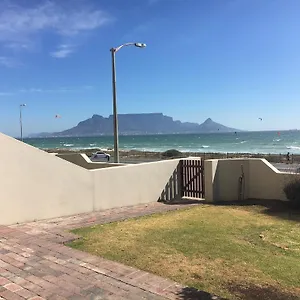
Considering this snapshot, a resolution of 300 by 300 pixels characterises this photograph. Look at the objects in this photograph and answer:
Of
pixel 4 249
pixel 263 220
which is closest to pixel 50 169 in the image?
pixel 4 249

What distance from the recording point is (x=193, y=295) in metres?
4.02

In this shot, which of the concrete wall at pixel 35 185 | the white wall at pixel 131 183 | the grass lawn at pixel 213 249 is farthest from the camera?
the white wall at pixel 131 183

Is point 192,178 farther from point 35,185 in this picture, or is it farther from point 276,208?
point 35,185

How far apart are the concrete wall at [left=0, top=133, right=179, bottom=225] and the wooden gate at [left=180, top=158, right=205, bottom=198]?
189cm

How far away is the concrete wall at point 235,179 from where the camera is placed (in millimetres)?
11289

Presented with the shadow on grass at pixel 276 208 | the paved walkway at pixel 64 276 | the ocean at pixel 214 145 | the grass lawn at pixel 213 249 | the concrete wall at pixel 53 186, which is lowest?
the ocean at pixel 214 145

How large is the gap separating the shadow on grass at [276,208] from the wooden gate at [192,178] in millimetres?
1111

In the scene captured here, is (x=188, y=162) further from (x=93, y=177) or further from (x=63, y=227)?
(x=63, y=227)

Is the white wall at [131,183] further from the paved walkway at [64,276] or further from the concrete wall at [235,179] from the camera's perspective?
the paved walkway at [64,276]

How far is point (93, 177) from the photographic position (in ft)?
31.3

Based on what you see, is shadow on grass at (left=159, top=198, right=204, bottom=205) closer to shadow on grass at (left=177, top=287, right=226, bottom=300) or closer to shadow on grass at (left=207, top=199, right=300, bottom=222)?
shadow on grass at (left=207, top=199, right=300, bottom=222)

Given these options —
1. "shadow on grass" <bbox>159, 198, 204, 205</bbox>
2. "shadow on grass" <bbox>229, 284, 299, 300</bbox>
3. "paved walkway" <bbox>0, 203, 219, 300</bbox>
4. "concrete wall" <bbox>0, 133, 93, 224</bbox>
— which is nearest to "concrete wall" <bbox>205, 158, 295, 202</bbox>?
"shadow on grass" <bbox>159, 198, 204, 205</bbox>

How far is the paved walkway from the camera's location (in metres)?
4.07

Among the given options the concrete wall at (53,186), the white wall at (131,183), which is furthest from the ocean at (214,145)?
the concrete wall at (53,186)
